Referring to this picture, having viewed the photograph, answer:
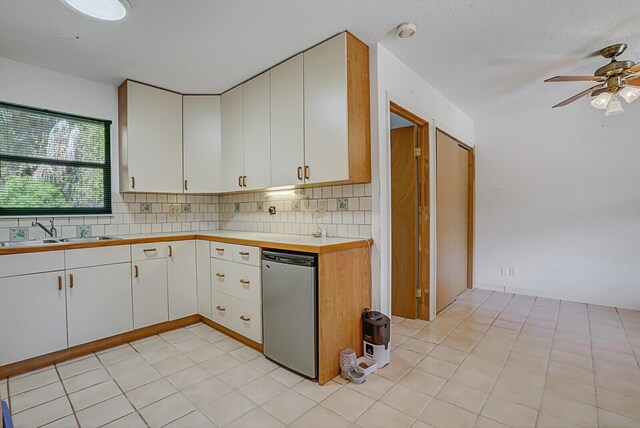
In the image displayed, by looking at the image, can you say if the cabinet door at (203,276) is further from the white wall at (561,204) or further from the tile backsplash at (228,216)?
the white wall at (561,204)

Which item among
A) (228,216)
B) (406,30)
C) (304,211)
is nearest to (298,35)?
(406,30)

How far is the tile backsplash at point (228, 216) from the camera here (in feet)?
8.28

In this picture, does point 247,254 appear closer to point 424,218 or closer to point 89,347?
point 89,347

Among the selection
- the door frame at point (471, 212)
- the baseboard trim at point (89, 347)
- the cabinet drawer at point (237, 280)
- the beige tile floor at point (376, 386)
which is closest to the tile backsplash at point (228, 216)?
the cabinet drawer at point (237, 280)

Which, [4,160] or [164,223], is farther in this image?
[164,223]

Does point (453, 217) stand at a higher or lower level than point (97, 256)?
higher

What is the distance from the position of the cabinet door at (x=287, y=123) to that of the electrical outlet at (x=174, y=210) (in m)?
1.49

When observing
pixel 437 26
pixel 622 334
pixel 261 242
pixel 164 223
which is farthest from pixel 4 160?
pixel 622 334

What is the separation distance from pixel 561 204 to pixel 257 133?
12.6 ft

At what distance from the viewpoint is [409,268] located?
3.21m

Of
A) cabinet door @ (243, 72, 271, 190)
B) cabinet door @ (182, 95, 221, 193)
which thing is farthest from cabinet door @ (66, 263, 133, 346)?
cabinet door @ (243, 72, 271, 190)

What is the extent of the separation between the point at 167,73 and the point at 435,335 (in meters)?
3.51

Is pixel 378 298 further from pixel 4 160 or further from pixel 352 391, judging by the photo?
pixel 4 160

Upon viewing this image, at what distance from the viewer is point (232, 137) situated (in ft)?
10.7
